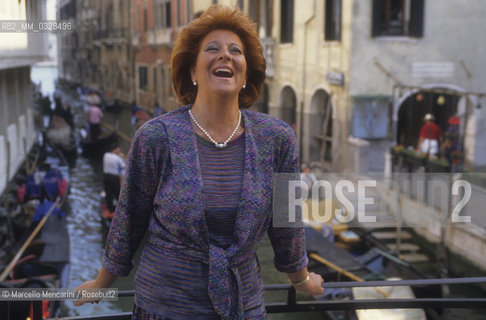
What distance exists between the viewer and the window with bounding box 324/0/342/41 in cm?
959

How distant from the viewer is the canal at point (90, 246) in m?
6.21

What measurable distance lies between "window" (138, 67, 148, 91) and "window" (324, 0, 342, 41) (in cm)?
1490

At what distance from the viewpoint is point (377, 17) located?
9.10m

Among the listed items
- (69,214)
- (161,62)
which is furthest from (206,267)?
(161,62)

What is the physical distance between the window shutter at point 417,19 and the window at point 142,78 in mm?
16075

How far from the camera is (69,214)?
9.95m

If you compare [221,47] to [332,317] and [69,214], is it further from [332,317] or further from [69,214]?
[69,214]

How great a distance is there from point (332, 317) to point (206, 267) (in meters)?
4.48

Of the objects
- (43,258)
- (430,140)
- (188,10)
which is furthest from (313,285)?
(188,10)

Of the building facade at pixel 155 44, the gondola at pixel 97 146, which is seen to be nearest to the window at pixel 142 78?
the building facade at pixel 155 44

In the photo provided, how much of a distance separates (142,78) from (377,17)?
54.7 feet

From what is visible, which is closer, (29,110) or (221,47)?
(221,47)

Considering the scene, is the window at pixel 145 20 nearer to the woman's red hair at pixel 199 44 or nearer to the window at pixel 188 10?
the window at pixel 188 10
